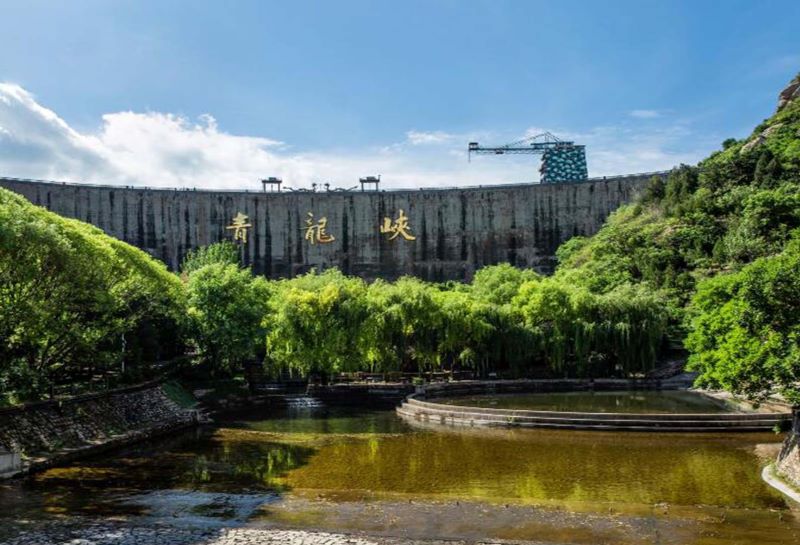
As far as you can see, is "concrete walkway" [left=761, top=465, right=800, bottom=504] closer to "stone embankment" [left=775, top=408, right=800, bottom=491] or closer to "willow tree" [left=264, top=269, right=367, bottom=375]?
"stone embankment" [left=775, top=408, right=800, bottom=491]

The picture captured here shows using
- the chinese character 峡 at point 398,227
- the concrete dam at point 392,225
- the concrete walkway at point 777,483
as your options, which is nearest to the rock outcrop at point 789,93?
the concrete dam at point 392,225

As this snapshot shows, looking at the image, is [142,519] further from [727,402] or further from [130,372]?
[727,402]

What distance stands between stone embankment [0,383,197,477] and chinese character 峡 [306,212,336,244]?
25031 millimetres

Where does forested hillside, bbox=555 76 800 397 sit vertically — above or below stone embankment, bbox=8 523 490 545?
above

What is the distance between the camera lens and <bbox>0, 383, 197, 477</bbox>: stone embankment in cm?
1542

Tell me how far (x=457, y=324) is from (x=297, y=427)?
10801 mm

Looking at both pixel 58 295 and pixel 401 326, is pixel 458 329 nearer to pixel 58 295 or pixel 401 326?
pixel 401 326

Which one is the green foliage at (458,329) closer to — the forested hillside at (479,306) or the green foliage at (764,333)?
the forested hillside at (479,306)

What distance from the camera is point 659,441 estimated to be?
1880cm

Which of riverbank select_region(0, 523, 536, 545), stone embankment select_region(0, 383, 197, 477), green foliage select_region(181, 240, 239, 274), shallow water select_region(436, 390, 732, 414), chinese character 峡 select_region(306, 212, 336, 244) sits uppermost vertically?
chinese character 峡 select_region(306, 212, 336, 244)

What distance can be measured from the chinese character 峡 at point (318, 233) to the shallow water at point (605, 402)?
22.0 meters

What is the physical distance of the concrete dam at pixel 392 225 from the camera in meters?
47.4

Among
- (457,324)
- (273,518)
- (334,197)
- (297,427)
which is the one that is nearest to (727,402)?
(457,324)

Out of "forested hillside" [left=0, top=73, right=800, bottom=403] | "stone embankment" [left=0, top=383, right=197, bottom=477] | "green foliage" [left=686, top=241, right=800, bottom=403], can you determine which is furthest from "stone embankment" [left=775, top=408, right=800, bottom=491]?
"stone embankment" [left=0, top=383, right=197, bottom=477]
